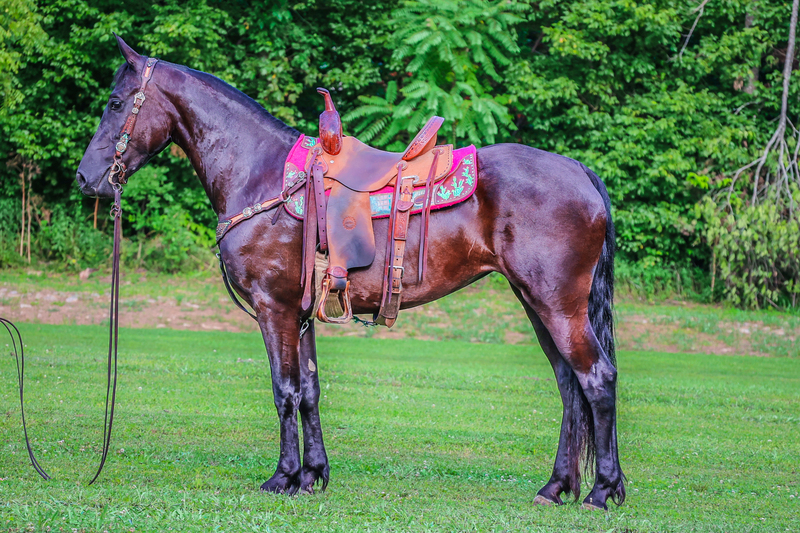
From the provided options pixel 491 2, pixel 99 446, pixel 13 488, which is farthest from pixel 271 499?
pixel 491 2

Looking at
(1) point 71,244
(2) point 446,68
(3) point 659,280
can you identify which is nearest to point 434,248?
Result: (2) point 446,68

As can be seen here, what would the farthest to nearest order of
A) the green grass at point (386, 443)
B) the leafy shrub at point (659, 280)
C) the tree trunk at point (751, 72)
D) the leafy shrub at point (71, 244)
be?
1. the tree trunk at point (751, 72)
2. the leafy shrub at point (71, 244)
3. the leafy shrub at point (659, 280)
4. the green grass at point (386, 443)

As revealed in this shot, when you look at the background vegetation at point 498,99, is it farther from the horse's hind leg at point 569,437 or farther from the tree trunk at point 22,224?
the horse's hind leg at point 569,437

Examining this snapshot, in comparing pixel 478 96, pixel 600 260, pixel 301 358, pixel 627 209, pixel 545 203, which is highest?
pixel 478 96

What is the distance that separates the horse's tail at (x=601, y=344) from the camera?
5.03 meters

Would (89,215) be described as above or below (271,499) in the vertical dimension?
above

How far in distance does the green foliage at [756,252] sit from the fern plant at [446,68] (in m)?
5.23

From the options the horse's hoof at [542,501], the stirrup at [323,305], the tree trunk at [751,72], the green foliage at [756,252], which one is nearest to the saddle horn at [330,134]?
the stirrup at [323,305]

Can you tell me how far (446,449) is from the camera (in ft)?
22.3

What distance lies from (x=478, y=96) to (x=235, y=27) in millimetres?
6859

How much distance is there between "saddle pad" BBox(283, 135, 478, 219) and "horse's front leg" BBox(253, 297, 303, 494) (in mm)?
663

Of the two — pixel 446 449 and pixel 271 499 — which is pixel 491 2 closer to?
pixel 446 449

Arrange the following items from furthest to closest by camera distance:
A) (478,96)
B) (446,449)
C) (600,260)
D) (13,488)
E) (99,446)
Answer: (478,96) < (446,449) < (99,446) < (600,260) < (13,488)

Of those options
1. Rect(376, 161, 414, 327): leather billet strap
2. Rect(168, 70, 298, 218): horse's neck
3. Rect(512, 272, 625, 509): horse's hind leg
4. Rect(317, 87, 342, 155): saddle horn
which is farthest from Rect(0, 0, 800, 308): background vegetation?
Rect(512, 272, 625, 509): horse's hind leg
